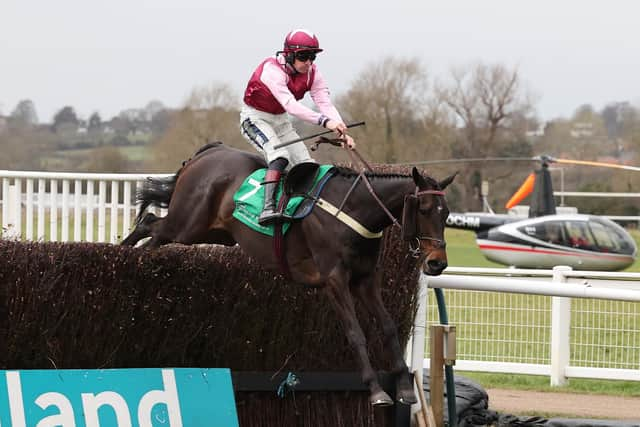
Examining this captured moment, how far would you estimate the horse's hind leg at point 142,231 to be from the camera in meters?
6.60

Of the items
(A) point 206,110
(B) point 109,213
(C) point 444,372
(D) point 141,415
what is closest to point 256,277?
(D) point 141,415

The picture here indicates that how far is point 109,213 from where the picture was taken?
306 inches

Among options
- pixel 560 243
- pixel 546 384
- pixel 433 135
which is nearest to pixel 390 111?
pixel 433 135

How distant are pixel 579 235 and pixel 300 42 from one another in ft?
88.7

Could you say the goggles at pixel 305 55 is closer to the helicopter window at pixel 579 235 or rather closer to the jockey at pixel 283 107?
the jockey at pixel 283 107

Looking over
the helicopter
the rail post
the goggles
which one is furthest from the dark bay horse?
the helicopter

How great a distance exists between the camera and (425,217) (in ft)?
17.4

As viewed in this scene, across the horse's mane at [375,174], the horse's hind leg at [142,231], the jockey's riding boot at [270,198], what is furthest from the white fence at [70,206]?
the horse's mane at [375,174]

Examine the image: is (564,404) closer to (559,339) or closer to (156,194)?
(559,339)

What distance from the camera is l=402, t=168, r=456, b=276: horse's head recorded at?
5.26 metres

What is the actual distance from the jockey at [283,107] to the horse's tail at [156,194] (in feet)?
2.54

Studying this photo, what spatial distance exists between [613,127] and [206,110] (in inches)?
1170

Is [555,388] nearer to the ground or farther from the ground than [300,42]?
nearer to the ground

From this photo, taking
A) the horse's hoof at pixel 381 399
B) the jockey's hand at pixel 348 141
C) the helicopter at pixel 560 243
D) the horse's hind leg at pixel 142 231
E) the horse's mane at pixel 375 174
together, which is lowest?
the helicopter at pixel 560 243
